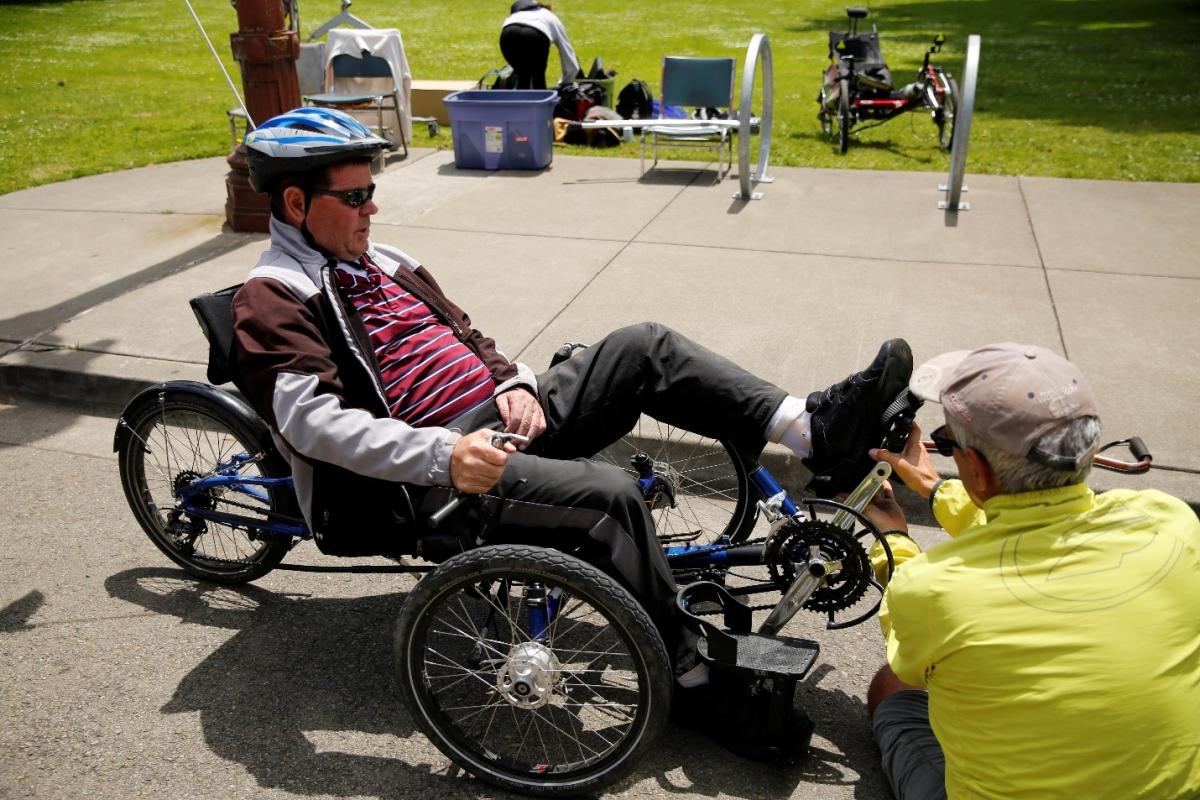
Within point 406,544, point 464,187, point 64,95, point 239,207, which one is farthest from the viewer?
point 64,95

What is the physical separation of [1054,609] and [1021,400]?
39 cm

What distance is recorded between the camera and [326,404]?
277 cm

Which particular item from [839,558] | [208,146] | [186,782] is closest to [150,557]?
[186,782]

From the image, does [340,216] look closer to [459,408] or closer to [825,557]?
[459,408]

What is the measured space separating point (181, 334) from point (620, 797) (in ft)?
12.7

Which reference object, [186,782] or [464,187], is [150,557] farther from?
[464,187]

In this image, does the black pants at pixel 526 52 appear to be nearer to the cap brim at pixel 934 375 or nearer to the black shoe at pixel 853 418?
the black shoe at pixel 853 418

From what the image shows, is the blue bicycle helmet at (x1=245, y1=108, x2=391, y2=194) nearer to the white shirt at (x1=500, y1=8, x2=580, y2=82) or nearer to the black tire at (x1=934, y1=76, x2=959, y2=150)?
the white shirt at (x1=500, y1=8, x2=580, y2=82)

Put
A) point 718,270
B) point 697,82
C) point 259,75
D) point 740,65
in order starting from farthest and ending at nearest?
point 740,65, point 697,82, point 259,75, point 718,270

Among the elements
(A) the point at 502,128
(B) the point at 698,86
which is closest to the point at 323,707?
(A) the point at 502,128

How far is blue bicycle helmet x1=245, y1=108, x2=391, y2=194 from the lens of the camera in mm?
2979

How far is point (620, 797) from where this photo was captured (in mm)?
2750

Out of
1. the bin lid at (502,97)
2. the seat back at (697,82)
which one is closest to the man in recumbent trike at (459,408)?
the bin lid at (502,97)

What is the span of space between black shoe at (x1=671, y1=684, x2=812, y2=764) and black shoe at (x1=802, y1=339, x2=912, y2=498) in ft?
2.17
